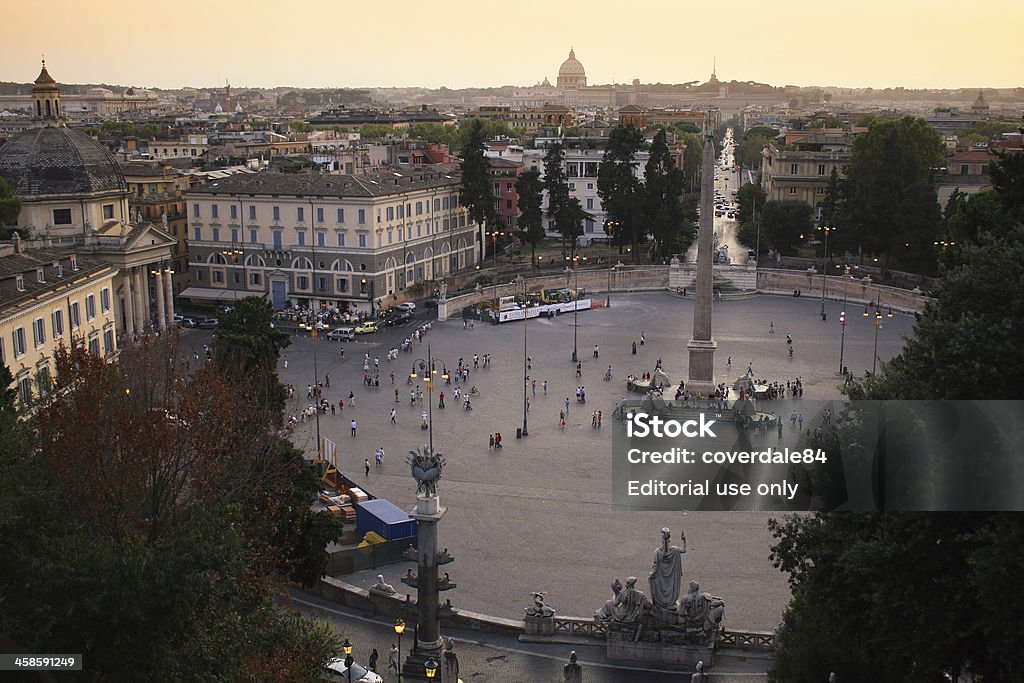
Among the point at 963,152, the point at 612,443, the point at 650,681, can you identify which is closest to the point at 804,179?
the point at 963,152

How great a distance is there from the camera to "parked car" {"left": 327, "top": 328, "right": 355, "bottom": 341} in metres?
49.7

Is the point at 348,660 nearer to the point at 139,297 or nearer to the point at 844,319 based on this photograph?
the point at 844,319

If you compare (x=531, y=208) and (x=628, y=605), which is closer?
(x=628, y=605)

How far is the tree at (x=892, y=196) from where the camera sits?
191 feet

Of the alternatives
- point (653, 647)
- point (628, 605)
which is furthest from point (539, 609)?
point (653, 647)

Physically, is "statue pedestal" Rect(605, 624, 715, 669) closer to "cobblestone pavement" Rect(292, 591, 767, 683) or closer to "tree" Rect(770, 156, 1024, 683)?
"cobblestone pavement" Rect(292, 591, 767, 683)

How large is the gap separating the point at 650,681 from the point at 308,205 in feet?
133

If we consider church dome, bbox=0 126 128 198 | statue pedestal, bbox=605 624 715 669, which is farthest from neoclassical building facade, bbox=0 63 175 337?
statue pedestal, bbox=605 624 715 669

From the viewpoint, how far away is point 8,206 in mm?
45938

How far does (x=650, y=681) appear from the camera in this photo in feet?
63.4

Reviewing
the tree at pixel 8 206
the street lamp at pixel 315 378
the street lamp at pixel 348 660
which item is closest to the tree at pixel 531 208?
the street lamp at pixel 315 378

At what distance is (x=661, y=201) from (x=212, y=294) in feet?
80.5

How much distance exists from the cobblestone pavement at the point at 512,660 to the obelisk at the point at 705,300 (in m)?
19.8

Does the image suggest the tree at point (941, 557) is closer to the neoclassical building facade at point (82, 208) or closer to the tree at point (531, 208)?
the neoclassical building facade at point (82, 208)
